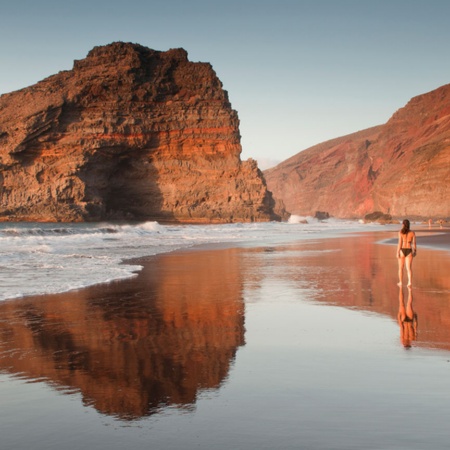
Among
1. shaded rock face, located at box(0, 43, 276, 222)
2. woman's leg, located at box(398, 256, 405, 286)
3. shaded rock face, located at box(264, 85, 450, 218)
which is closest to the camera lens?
woman's leg, located at box(398, 256, 405, 286)

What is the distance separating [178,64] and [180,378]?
65.1 m

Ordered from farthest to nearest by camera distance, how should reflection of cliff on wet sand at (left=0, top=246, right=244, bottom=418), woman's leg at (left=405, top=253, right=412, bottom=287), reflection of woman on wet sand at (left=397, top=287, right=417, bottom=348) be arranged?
woman's leg at (left=405, top=253, right=412, bottom=287)
reflection of woman on wet sand at (left=397, top=287, right=417, bottom=348)
reflection of cliff on wet sand at (left=0, top=246, right=244, bottom=418)

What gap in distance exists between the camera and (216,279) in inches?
426

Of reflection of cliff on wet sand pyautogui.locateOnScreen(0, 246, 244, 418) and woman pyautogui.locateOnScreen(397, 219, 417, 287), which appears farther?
woman pyautogui.locateOnScreen(397, 219, 417, 287)

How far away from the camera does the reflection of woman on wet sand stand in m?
5.34

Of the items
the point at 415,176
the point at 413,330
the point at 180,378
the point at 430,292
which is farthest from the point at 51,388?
the point at 415,176

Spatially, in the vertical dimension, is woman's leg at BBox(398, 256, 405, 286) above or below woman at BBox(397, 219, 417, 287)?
below

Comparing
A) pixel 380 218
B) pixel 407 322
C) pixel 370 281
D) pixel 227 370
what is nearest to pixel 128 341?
pixel 227 370

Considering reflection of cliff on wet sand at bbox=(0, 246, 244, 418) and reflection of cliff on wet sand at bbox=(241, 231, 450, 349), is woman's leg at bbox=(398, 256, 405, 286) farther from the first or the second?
reflection of cliff on wet sand at bbox=(0, 246, 244, 418)

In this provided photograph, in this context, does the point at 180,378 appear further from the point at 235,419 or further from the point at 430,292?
the point at 430,292

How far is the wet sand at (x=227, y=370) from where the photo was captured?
2.96m

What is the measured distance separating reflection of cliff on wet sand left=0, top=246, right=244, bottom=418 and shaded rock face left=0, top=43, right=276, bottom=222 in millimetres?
50816

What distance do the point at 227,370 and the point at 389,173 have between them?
116 m

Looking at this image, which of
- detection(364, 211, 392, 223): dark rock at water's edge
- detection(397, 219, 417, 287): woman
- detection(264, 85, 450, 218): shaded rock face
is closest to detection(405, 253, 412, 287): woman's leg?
detection(397, 219, 417, 287): woman
